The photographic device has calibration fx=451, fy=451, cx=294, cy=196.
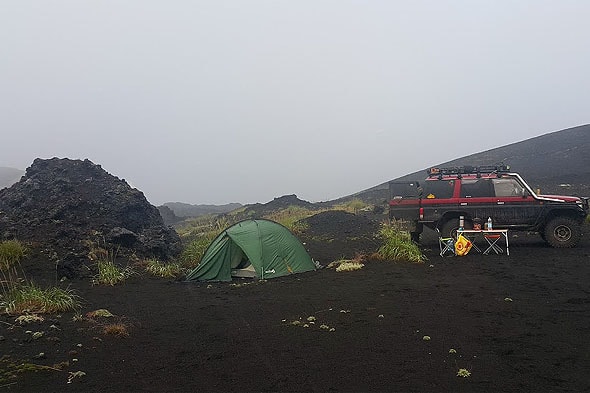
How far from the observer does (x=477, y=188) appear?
12.7 metres

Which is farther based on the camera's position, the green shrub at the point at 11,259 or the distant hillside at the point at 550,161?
→ the distant hillside at the point at 550,161

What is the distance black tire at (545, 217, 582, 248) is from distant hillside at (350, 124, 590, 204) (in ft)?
38.2

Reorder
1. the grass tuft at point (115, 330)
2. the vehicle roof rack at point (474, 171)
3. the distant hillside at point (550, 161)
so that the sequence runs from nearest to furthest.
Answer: the grass tuft at point (115, 330), the vehicle roof rack at point (474, 171), the distant hillside at point (550, 161)

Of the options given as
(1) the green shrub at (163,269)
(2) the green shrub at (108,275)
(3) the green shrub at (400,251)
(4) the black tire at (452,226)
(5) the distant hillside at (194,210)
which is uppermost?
(5) the distant hillside at (194,210)

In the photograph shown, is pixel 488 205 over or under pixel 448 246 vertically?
over

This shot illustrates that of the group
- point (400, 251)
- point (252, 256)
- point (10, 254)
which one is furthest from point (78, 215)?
point (400, 251)

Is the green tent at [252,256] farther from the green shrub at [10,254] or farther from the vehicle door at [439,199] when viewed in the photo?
the green shrub at [10,254]

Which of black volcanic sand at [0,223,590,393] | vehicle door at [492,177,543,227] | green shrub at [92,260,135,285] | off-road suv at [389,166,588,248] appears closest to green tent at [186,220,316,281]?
black volcanic sand at [0,223,590,393]

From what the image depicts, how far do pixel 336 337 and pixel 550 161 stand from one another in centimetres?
3742

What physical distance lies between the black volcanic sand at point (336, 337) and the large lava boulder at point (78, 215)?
10.6 ft

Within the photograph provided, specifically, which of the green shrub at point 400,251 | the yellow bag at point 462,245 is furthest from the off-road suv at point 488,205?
the green shrub at point 400,251

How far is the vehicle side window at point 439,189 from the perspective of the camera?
12812mm

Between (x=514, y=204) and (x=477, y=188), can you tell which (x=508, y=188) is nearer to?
(x=514, y=204)

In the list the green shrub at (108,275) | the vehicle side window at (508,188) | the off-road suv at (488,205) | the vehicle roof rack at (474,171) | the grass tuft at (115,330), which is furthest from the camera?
→ the vehicle roof rack at (474,171)
